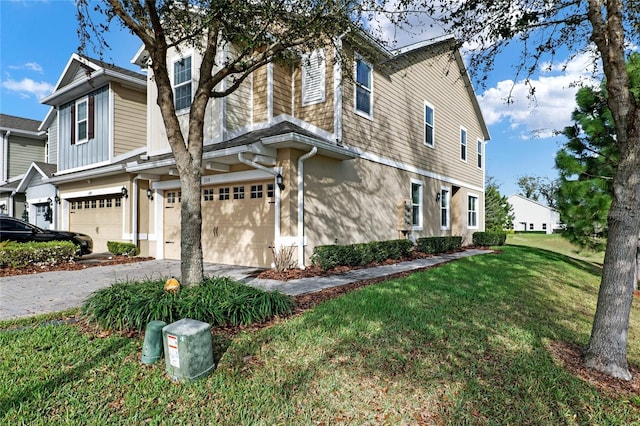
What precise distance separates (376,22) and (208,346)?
19.7 ft

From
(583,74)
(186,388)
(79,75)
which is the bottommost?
(186,388)

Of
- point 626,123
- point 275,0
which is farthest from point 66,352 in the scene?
point 626,123

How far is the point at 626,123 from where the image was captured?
3.50 metres

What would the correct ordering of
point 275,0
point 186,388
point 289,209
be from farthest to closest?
point 289,209 < point 275,0 < point 186,388

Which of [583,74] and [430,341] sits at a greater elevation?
[583,74]

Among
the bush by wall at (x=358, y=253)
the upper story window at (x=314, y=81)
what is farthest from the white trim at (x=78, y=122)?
the bush by wall at (x=358, y=253)

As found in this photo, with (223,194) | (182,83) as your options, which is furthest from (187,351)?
(182,83)

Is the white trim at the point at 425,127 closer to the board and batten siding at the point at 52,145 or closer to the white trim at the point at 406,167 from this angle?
the white trim at the point at 406,167

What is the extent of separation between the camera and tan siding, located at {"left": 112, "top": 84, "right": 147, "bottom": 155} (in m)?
12.9

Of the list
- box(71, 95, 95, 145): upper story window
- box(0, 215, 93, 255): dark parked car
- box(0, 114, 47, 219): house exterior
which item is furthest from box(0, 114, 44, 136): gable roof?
box(0, 215, 93, 255): dark parked car

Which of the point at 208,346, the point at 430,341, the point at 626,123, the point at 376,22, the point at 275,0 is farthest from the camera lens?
the point at 376,22

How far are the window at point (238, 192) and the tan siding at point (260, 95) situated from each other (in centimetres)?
208

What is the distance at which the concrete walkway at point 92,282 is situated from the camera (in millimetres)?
5633

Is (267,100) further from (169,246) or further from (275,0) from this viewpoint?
(169,246)
